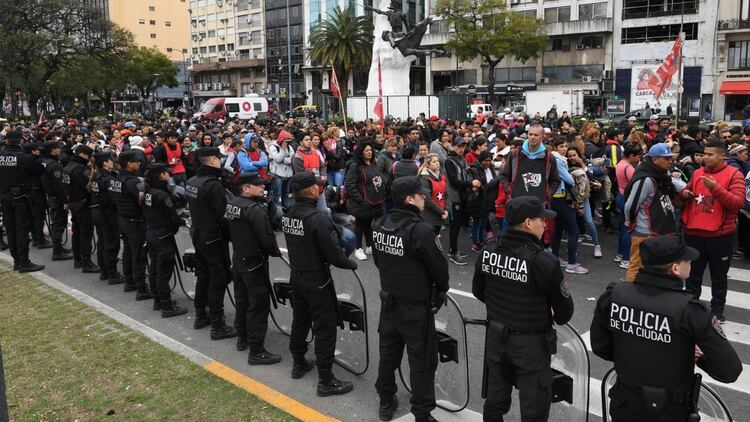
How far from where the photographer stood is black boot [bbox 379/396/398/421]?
16.0 feet

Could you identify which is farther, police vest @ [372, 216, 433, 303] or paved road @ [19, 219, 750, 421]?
paved road @ [19, 219, 750, 421]

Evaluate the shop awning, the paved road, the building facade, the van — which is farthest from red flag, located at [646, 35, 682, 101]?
the building facade

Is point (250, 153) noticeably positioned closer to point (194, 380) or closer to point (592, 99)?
point (194, 380)

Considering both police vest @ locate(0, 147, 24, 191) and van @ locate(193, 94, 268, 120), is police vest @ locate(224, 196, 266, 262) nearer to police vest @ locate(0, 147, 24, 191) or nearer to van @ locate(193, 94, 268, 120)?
police vest @ locate(0, 147, 24, 191)

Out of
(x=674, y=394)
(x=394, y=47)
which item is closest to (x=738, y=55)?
(x=394, y=47)

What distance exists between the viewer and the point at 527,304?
3855mm

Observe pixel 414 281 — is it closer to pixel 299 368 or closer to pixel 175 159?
pixel 299 368

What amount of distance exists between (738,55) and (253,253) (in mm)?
54366

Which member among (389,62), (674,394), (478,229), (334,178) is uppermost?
(389,62)

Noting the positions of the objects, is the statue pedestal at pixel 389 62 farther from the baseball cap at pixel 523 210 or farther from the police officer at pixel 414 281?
the baseball cap at pixel 523 210

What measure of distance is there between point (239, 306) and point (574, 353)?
3.35m

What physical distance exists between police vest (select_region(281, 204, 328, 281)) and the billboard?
42.3 meters

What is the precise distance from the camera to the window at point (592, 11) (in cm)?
5528

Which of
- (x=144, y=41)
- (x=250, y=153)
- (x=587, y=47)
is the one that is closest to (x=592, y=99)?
(x=587, y=47)
